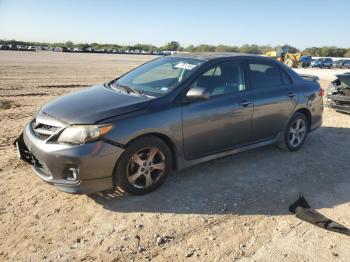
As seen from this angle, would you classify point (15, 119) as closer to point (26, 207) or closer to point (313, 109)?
point (26, 207)

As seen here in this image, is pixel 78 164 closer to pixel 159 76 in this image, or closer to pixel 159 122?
pixel 159 122

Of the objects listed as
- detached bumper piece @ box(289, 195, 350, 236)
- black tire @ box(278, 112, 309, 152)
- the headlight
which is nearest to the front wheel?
black tire @ box(278, 112, 309, 152)

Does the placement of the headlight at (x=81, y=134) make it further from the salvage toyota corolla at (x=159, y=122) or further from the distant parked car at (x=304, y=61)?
the distant parked car at (x=304, y=61)

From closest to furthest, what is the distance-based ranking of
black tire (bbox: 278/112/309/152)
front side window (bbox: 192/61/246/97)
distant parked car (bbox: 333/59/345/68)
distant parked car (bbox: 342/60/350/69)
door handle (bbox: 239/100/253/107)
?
1. front side window (bbox: 192/61/246/97)
2. door handle (bbox: 239/100/253/107)
3. black tire (bbox: 278/112/309/152)
4. distant parked car (bbox: 342/60/350/69)
5. distant parked car (bbox: 333/59/345/68)

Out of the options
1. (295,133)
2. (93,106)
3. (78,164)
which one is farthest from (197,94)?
(295,133)

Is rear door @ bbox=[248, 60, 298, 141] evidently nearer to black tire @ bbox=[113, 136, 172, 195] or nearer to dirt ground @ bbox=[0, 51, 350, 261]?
dirt ground @ bbox=[0, 51, 350, 261]

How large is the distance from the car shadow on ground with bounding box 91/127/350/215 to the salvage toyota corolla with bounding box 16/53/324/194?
0.88 ft

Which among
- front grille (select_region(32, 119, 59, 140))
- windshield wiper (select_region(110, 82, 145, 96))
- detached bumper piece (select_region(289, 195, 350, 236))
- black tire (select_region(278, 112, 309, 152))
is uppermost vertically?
windshield wiper (select_region(110, 82, 145, 96))

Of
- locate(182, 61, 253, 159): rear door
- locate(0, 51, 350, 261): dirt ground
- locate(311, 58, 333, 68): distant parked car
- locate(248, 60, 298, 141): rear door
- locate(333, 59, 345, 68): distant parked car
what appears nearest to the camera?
locate(0, 51, 350, 261): dirt ground

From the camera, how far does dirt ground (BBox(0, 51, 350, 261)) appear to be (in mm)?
3297

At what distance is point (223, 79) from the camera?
5.03 m

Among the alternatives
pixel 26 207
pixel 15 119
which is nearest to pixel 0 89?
pixel 15 119

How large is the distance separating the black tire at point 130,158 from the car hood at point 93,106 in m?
0.40

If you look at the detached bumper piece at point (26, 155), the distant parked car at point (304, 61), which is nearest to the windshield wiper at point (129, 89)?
the detached bumper piece at point (26, 155)
